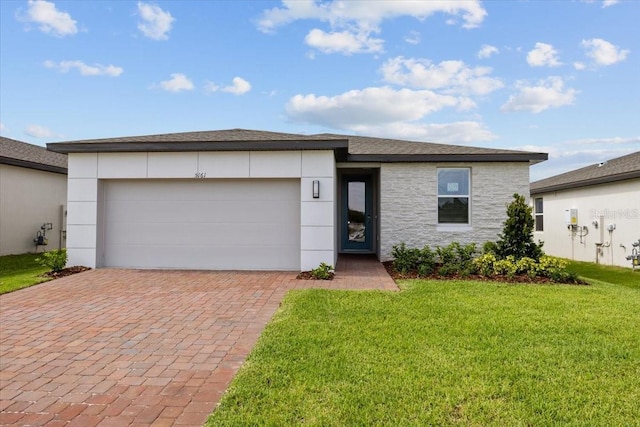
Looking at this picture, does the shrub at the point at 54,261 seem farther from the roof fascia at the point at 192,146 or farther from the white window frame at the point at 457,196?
the white window frame at the point at 457,196

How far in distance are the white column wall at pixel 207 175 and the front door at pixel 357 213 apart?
164 inches

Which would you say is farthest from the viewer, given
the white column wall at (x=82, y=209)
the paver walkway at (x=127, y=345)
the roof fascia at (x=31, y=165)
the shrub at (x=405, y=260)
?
the roof fascia at (x=31, y=165)

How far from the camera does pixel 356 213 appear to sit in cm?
1312

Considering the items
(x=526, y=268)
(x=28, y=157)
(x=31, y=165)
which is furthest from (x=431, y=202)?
(x=28, y=157)

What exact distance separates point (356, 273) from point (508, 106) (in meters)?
11.3

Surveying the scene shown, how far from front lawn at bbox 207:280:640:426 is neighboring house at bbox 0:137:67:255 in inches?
469

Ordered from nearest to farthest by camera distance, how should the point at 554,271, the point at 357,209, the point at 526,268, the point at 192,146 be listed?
1. the point at 554,271
2. the point at 526,268
3. the point at 192,146
4. the point at 357,209

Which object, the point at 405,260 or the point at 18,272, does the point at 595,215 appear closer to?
the point at 405,260

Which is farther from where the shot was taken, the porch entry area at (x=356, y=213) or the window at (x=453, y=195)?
the porch entry area at (x=356, y=213)

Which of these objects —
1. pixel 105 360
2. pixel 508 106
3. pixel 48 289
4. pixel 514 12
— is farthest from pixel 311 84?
pixel 105 360

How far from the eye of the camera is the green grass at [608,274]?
899cm

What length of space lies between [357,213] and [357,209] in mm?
142

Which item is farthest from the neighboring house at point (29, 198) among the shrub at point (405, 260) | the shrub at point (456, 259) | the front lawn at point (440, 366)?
the shrub at point (456, 259)

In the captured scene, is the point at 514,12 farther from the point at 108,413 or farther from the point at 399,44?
the point at 108,413
